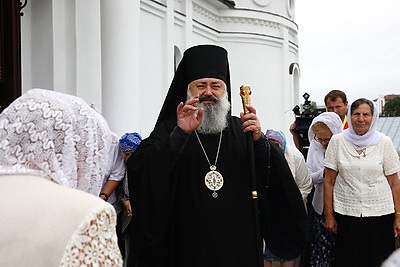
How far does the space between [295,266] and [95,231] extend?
4.59m

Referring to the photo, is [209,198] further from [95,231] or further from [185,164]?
[95,231]

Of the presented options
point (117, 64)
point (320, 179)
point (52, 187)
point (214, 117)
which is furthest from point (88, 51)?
point (52, 187)

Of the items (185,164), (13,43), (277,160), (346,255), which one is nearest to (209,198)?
(185,164)

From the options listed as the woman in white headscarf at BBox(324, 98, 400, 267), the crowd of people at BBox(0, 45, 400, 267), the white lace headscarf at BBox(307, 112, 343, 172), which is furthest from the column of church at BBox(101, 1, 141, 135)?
the woman in white headscarf at BBox(324, 98, 400, 267)

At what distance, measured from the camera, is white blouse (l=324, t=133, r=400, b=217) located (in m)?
4.79

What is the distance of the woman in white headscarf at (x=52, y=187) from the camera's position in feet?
4.88

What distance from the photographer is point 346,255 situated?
16.2 ft

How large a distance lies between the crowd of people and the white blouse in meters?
0.01

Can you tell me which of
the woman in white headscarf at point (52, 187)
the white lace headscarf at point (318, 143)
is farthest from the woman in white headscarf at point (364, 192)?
the woman in white headscarf at point (52, 187)

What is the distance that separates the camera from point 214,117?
3.46 metres

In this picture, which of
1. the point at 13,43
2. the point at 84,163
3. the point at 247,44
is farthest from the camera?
the point at 247,44

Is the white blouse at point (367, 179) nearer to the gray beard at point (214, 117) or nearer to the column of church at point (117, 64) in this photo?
the gray beard at point (214, 117)

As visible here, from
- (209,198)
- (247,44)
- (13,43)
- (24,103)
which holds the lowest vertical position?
(209,198)

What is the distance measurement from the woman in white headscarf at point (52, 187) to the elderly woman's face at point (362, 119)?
348cm
